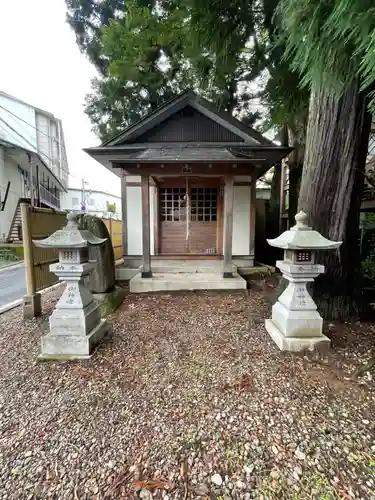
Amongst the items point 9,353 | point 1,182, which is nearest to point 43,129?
point 1,182

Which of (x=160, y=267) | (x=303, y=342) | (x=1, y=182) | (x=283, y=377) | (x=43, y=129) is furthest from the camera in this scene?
(x=43, y=129)

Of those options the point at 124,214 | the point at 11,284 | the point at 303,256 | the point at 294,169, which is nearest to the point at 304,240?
the point at 303,256

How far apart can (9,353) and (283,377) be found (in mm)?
3057

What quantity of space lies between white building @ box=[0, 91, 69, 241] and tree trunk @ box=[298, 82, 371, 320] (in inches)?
524

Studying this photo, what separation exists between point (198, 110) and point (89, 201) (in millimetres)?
27663

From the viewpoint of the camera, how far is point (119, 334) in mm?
3314

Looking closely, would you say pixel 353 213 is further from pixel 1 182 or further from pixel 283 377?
pixel 1 182

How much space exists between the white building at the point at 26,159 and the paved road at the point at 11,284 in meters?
5.39

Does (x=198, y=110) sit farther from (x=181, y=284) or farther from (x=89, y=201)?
(x=89, y=201)

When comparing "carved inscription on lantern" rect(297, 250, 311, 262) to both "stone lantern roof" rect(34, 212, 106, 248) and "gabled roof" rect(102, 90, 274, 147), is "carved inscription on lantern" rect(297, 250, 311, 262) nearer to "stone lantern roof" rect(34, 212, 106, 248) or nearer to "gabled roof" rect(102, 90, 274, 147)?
"stone lantern roof" rect(34, 212, 106, 248)

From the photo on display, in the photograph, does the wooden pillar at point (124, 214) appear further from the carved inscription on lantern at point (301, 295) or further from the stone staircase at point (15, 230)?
the stone staircase at point (15, 230)

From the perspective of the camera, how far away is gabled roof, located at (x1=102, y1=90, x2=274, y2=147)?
271 inches

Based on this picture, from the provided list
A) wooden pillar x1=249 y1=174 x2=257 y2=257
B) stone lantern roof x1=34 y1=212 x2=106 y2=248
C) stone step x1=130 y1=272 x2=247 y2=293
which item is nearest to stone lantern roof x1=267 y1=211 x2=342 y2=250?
stone lantern roof x1=34 y1=212 x2=106 y2=248

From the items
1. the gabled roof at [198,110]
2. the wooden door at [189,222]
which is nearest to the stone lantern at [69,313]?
the wooden door at [189,222]
